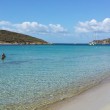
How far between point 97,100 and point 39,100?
3543mm

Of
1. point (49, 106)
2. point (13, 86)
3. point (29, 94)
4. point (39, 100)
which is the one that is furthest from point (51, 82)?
point (49, 106)

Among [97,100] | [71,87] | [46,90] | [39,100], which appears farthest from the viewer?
[71,87]

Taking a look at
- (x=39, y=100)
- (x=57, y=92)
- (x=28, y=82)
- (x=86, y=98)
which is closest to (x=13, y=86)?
(x=28, y=82)

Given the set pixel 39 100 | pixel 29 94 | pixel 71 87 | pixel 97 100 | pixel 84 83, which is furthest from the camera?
pixel 84 83

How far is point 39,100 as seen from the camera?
63.9ft

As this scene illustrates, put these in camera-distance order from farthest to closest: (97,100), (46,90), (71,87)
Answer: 1. (71,87)
2. (46,90)
3. (97,100)

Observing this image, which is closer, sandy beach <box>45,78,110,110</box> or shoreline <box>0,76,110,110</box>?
sandy beach <box>45,78,110,110</box>

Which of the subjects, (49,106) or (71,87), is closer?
(49,106)

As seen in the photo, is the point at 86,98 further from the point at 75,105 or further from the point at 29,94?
the point at 29,94

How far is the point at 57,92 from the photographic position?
882 inches

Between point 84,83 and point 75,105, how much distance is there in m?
10.1

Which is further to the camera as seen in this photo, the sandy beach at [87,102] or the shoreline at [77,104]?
the shoreline at [77,104]

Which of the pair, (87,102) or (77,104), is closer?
(77,104)

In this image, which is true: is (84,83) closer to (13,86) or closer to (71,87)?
(71,87)
